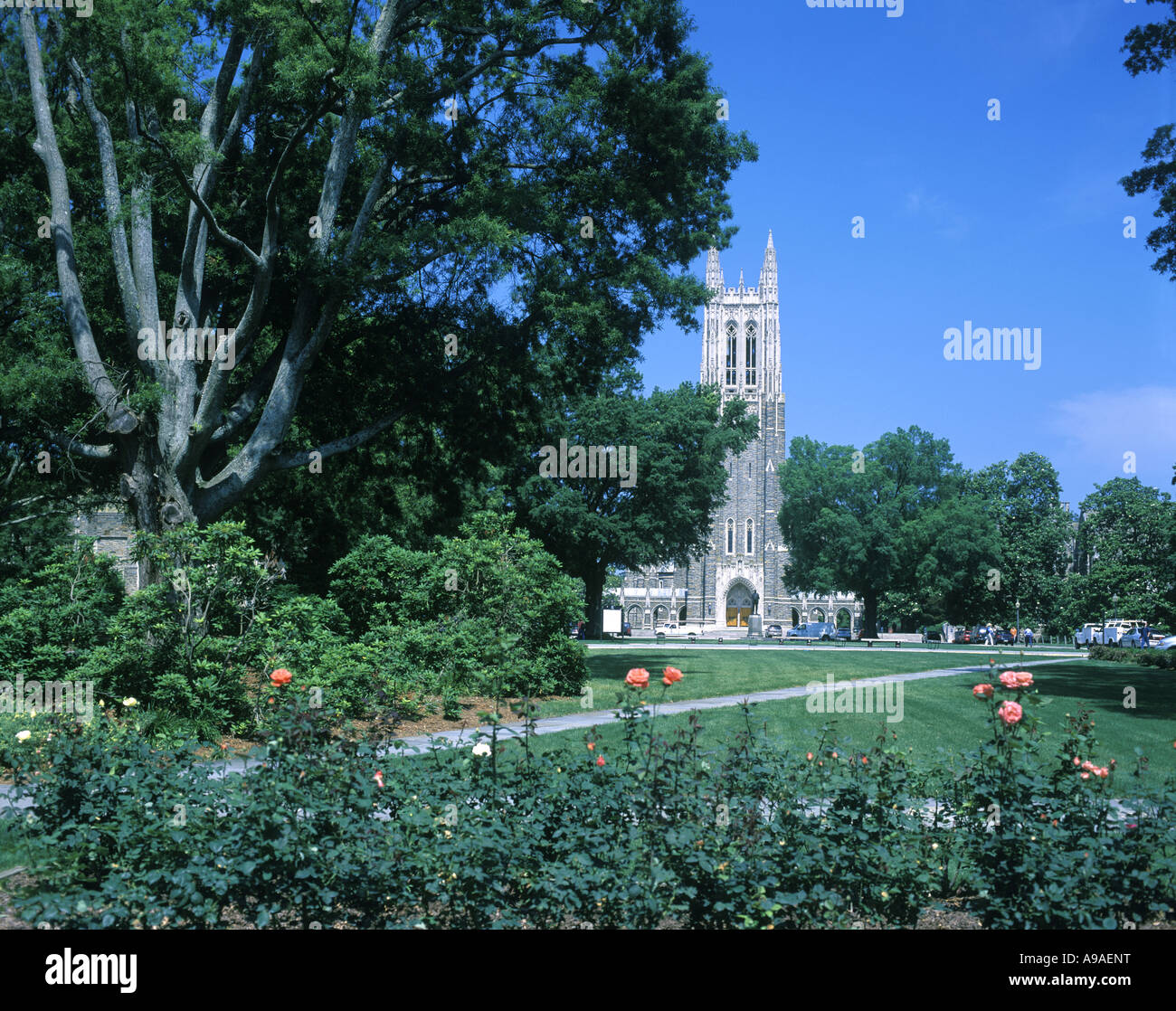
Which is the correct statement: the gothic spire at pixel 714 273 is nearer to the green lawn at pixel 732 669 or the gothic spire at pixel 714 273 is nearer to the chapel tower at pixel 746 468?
the chapel tower at pixel 746 468

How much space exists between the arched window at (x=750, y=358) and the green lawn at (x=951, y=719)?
267ft

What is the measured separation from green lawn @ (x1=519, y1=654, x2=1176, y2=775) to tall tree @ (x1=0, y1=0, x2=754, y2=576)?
23.9 feet

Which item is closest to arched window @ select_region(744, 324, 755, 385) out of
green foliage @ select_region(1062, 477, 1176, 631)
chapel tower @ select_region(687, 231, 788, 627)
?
chapel tower @ select_region(687, 231, 788, 627)

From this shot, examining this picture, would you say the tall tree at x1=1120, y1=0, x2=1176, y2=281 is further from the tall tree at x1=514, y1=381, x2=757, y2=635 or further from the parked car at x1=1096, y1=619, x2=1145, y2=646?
the parked car at x1=1096, y1=619, x2=1145, y2=646

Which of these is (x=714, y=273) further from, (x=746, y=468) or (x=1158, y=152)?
(x=1158, y=152)

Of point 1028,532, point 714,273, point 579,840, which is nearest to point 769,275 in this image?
point 714,273

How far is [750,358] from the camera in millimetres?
103000

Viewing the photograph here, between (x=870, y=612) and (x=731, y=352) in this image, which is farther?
(x=731, y=352)

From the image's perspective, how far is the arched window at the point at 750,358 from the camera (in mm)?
102375

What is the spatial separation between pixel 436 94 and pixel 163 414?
7031 mm

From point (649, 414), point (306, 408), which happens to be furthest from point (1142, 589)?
point (306, 408)

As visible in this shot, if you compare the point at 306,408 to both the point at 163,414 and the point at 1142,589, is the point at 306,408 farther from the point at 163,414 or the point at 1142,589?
the point at 1142,589

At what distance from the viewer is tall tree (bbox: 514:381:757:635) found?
4031cm

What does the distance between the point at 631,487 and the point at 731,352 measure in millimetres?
63547
